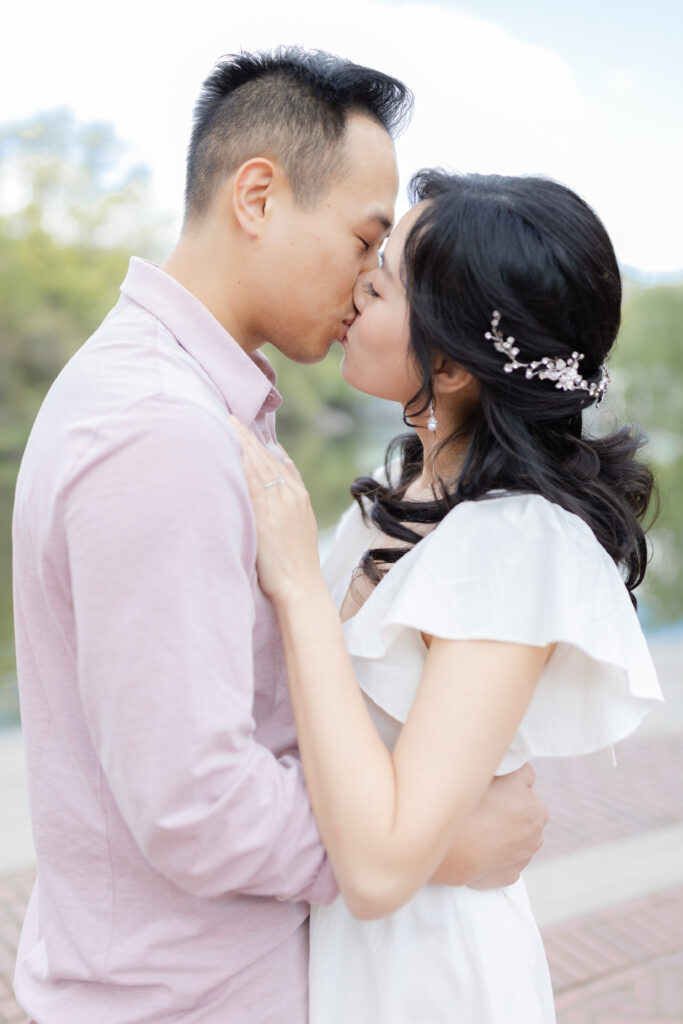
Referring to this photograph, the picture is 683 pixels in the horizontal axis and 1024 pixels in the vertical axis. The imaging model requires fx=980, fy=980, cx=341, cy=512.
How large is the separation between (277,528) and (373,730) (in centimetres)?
32

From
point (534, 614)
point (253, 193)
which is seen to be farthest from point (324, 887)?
point (253, 193)

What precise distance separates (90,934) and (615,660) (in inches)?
33.5

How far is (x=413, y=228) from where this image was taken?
1.76 metres

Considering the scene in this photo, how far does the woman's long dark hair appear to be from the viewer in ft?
5.43

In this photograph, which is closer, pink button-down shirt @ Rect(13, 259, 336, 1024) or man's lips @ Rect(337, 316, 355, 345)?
pink button-down shirt @ Rect(13, 259, 336, 1024)

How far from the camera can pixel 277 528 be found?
1.45 m

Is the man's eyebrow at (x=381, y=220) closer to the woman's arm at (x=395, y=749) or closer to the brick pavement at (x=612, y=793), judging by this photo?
the woman's arm at (x=395, y=749)

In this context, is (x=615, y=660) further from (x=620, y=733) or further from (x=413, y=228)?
(x=413, y=228)

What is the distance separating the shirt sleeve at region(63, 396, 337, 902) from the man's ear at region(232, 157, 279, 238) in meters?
0.55

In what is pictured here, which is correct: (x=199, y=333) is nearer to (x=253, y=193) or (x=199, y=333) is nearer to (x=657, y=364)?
(x=253, y=193)

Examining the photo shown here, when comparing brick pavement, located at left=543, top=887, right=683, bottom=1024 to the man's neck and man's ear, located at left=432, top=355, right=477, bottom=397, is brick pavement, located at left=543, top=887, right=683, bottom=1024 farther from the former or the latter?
the man's neck

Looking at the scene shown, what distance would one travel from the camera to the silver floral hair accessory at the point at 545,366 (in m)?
1.70

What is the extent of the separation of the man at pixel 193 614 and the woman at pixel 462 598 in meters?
0.08

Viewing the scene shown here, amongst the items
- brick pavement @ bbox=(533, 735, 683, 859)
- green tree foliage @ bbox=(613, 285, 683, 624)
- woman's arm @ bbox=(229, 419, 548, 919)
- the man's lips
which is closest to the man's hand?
woman's arm @ bbox=(229, 419, 548, 919)
